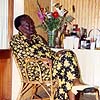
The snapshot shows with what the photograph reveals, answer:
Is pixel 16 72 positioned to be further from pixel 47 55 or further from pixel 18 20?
pixel 18 20

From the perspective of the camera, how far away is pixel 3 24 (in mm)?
3734

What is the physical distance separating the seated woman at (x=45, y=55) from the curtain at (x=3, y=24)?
0.18m

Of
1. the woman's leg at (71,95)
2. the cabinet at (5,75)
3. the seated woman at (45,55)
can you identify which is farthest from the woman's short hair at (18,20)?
the woman's leg at (71,95)

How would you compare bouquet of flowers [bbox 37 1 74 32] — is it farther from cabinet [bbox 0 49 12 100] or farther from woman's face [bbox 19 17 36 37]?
cabinet [bbox 0 49 12 100]

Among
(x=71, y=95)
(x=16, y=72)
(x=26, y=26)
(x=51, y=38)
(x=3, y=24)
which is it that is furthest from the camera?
(x=51, y=38)

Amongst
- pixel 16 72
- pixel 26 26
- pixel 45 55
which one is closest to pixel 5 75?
pixel 16 72

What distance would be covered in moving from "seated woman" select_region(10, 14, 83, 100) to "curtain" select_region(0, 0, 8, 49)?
0.60 ft

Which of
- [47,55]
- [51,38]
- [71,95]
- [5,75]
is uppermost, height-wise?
[51,38]

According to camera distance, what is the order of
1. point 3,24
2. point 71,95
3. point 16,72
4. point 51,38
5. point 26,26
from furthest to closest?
point 51,38
point 16,72
point 3,24
point 26,26
point 71,95

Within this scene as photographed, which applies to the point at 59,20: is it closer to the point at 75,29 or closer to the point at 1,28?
the point at 75,29

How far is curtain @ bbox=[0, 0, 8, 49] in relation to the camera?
12.2 feet

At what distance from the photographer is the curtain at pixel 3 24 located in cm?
371

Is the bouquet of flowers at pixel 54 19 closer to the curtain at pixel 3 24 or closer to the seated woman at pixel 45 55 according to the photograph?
the seated woman at pixel 45 55

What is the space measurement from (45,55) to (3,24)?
0.71 m
